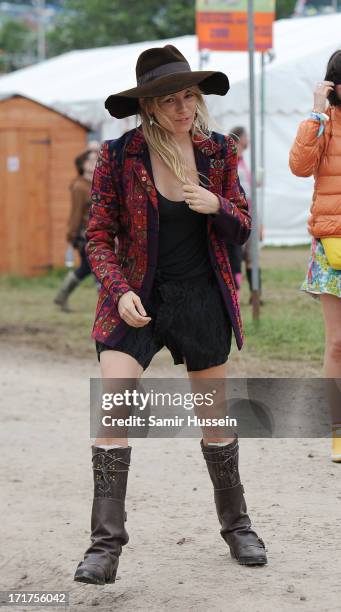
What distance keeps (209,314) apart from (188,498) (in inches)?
55.4

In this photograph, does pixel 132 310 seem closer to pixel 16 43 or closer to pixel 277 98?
pixel 277 98

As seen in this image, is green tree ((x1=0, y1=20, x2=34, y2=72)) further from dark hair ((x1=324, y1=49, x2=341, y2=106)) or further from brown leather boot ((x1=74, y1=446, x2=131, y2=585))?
brown leather boot ((x1=74, y1=446, x2=131, y2=585))

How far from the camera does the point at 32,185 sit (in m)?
17.7

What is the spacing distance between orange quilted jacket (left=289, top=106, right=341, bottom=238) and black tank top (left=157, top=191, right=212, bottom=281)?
158 cm

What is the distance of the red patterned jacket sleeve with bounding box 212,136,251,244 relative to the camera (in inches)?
158

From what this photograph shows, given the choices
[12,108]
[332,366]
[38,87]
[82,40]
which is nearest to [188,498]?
[332,366]

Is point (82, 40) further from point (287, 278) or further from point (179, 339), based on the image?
point (179, 339)

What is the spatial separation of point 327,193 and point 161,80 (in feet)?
6.49

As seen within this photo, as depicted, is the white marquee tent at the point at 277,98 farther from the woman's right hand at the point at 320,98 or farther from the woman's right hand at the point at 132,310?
the woman's right hand at the point at 132,310

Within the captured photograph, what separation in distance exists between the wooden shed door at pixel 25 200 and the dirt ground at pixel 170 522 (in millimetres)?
10223

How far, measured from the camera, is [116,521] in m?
4.01

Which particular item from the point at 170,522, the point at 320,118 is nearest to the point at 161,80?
the point at 320,118

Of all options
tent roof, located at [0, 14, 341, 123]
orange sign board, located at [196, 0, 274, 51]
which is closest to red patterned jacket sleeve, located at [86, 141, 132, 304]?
orange sign board, located at [196, 0, 274, 51]

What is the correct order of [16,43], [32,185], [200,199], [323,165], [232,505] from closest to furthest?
1. [200,199]
2. [232,505]
3. [323,165]
4. [32,185]
5. [16,43]
